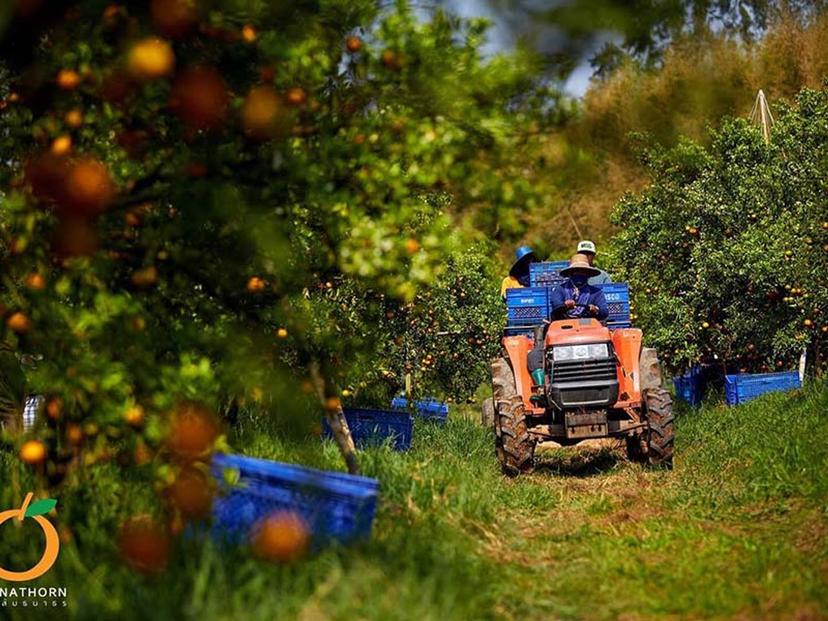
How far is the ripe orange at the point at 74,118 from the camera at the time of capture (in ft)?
12.0

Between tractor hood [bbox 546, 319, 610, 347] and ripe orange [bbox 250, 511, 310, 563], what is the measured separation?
14.2ft

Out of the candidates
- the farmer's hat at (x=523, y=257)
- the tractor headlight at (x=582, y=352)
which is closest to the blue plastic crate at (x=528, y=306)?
the farmer's hat at (x=523, y=257)

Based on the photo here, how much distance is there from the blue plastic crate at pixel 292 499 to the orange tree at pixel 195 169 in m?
0.30

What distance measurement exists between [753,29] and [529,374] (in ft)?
22.1

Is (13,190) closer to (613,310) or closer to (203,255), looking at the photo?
(203,255)

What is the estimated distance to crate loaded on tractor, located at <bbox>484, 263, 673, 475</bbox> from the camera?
7.83m

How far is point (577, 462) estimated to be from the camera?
366 inches

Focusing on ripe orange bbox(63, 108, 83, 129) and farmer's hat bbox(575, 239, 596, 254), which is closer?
ripe orange bbox(63, 108, 83, 129)

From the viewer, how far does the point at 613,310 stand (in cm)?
994

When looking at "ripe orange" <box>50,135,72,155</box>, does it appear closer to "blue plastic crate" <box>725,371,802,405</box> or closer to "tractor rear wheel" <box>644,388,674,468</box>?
"tractor rear wheel" <box>644,388,674,468</box>

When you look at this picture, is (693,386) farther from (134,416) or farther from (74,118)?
(74,118)

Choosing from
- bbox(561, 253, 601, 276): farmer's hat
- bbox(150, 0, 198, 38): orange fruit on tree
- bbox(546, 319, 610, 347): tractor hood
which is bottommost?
bbox(546, 319, 610, 347): tractor hood

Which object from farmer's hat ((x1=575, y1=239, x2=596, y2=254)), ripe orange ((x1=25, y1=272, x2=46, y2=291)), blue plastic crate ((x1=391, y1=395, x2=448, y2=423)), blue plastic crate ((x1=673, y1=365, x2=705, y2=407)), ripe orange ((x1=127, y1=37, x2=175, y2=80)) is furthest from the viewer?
blue plastic crate ((x1=673, y1=365, x2=705, y2=407))

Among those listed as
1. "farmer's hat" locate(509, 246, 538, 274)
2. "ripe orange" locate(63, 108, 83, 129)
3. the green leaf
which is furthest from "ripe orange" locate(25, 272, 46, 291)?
"farmer's hat" locate(509, 246, 538, 274)
